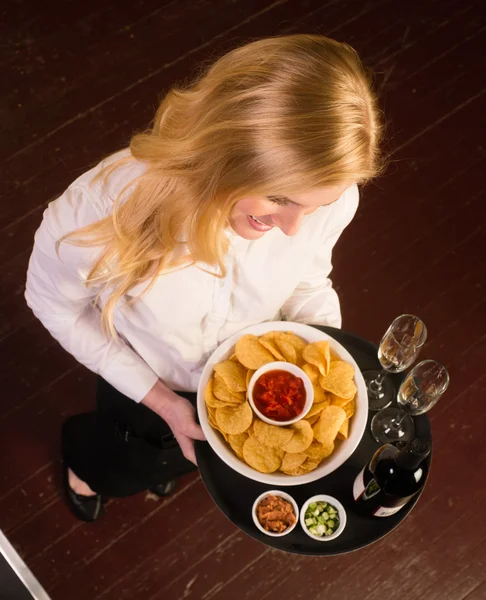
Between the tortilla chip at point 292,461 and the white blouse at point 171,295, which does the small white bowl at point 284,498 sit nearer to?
the tortilla chip at point 292,461

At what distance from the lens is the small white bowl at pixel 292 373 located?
1.33 meters

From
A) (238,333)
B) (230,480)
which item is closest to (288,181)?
(238,333)

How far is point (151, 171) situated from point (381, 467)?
75 cm

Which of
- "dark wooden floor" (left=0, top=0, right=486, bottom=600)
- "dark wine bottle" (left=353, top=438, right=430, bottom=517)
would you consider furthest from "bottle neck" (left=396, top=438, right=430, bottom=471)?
"dark wooden floor" (left=0, top=0, right=486, bottom=600)

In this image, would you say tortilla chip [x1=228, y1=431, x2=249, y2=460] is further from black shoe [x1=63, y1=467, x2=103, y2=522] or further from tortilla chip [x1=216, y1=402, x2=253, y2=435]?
black shoe [x1=63, y1=467, x2=103, y2=522]

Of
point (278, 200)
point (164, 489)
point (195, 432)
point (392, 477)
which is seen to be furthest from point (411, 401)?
point (164, 489)

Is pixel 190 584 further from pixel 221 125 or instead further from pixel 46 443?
pixel 221 125

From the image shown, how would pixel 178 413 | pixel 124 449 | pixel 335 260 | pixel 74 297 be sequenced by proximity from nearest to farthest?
pixel 74 297 → pixel 178 413 → pixel 124 449 → pixel 335 260

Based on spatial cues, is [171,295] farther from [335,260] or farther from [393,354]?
[335,260]

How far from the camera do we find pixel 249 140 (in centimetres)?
103

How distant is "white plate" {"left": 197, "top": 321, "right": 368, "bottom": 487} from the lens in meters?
1.33

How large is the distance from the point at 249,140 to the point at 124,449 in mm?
1089

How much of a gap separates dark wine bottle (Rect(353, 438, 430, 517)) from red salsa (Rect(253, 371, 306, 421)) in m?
0.20

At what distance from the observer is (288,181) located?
1.05 m
